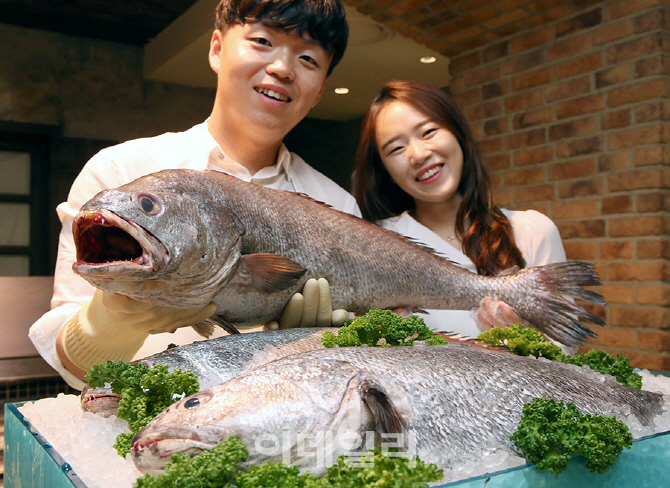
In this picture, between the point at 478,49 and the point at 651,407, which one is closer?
the point at 651,407

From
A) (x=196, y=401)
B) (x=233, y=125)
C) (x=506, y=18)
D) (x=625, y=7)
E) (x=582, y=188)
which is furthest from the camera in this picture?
(x=506, y=18)

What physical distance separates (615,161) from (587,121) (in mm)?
298

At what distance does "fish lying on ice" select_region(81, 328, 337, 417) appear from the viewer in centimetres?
90

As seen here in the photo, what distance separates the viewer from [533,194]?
343 cm

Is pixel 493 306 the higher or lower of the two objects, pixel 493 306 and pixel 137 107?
the lower

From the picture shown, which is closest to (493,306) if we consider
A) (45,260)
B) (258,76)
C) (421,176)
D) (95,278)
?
(421,176)

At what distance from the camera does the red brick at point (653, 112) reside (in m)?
2.88

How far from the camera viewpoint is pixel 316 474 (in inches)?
25.9

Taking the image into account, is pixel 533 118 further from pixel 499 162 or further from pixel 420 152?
pixel 420 152

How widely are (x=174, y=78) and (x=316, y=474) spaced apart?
5.49 metres

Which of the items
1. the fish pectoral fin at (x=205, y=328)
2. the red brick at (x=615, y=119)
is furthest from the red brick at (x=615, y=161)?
the fish pectoral fin at (x=205, y=328)

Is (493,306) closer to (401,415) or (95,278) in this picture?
(401,415)

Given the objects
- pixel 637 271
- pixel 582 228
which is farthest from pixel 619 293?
pixel 582 228

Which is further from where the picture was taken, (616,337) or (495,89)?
(495,89)
